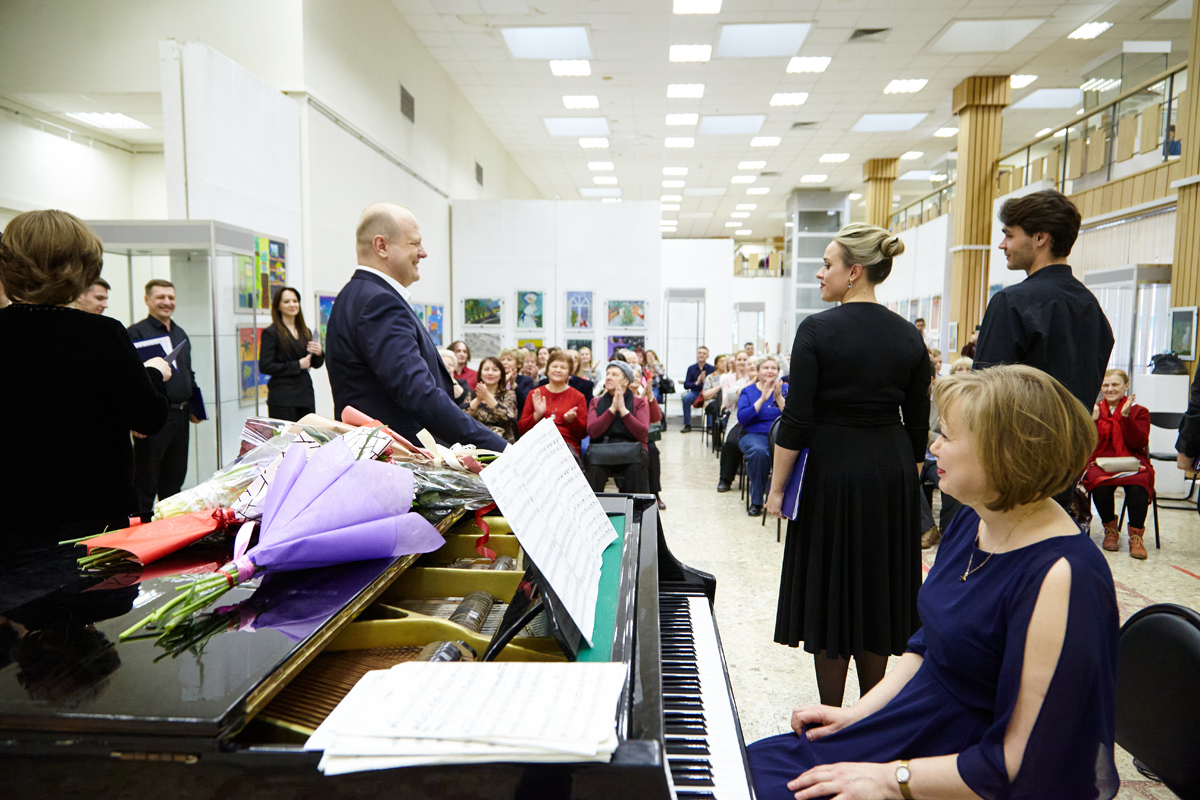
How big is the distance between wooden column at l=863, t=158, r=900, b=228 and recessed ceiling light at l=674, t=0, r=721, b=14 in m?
8.94

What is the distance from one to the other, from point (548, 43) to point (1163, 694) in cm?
955

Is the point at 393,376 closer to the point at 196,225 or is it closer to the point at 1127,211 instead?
the point at 196,225

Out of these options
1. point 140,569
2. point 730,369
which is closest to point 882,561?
point 140,569

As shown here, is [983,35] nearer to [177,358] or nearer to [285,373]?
[285,373]

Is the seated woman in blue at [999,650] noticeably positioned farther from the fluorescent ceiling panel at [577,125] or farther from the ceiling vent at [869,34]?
the fluorescent ceiling panel at [577,125]

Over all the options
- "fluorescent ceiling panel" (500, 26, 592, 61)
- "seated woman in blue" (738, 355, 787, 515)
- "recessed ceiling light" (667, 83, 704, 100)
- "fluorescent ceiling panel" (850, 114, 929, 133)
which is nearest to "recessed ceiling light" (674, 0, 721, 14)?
"fluorescent ceiling panel" (500, 26, 592, 61)

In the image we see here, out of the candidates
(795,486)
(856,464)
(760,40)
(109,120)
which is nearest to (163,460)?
(795,486)

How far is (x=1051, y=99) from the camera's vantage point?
12.3 m

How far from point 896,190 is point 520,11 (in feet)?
48.0

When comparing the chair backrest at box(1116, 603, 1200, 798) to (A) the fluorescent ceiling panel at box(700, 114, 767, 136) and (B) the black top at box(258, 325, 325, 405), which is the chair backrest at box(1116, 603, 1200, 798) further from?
(A) the fluorescent ceiling panel at box(700, 114, 767, 136)

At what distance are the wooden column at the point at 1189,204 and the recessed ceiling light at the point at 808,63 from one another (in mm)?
3978

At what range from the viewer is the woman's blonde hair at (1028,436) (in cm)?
124

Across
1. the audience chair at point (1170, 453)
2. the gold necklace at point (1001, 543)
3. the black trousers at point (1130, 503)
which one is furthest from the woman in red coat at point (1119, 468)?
the gold necklace at point (1001, 543)

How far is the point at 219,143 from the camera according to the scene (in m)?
5.25
